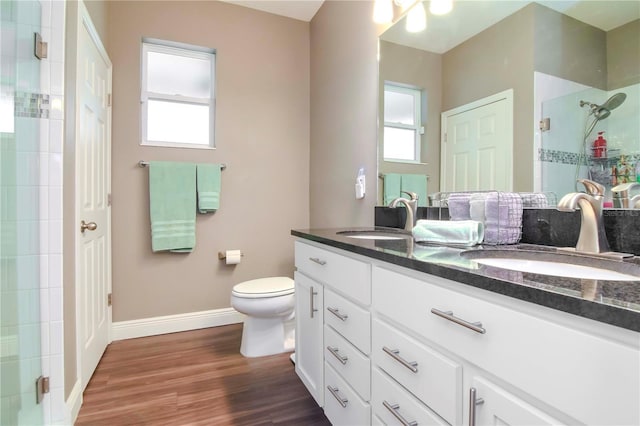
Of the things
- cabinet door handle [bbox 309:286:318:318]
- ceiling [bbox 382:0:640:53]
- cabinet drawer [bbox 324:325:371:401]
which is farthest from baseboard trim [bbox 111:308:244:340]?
ceiling [bbox 382:0:640:53]

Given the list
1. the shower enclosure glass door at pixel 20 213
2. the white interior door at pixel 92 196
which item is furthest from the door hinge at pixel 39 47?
the white interior door at pixel 92 196

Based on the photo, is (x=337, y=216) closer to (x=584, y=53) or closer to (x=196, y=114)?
(x=196, y=114)

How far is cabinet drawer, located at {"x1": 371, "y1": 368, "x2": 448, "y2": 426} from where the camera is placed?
32.2 inches

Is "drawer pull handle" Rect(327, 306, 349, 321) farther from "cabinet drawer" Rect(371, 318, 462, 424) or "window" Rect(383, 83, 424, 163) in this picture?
"window" Rect(383, 83, 424, 163)

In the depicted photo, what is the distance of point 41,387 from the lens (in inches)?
54.4

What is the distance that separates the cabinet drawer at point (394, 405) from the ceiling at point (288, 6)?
277 cm

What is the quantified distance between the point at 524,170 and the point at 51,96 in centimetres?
193

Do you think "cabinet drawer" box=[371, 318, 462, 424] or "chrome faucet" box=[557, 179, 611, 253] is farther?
"chrome faucet" box=[557, 179, 611, 253]

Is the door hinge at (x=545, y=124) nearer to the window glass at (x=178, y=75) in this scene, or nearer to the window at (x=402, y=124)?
the window at (x=402, y=124)

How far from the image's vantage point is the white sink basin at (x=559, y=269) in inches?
30.6

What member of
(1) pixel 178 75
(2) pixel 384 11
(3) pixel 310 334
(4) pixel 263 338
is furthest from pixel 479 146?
(1) pixel 178 75

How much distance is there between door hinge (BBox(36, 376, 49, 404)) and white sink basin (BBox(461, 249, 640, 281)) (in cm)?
172

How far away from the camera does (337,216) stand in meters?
2.53

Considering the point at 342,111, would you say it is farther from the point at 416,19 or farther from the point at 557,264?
the point at 557,264
